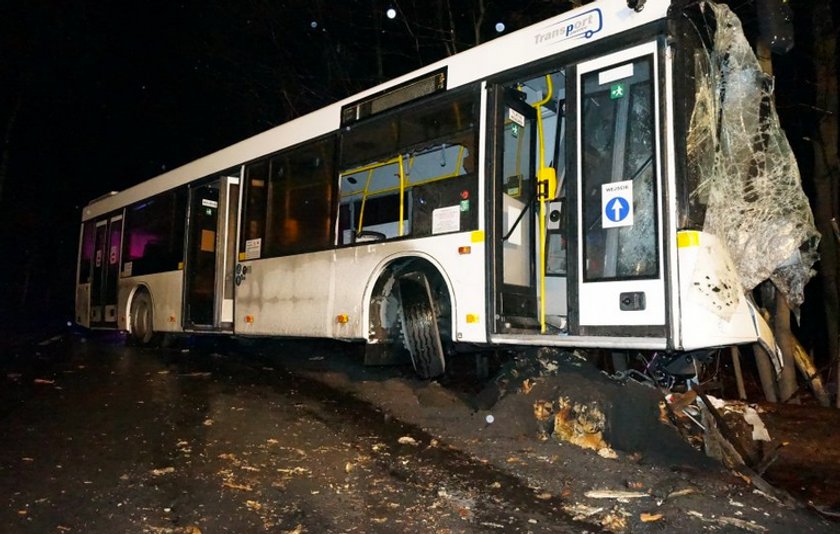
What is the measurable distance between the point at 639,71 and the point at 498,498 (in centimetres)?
326

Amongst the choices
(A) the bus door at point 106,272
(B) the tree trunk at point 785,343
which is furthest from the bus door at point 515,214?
(A) the bus door at point 106,272

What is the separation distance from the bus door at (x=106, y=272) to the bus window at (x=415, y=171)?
7.28 metres

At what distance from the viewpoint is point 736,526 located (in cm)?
334

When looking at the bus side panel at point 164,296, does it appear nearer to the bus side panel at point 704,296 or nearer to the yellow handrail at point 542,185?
the yellow handrail at point 542,185

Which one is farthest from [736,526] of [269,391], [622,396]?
[269,391]

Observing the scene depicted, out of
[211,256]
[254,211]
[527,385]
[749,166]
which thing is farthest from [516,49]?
[211,256]

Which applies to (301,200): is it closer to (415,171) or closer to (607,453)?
(415,171)

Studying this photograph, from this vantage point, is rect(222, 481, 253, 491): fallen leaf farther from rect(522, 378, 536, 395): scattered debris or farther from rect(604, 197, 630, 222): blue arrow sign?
rect(604, 197, 630, 222): blue arrow sign

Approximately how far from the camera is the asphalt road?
3.33 meters

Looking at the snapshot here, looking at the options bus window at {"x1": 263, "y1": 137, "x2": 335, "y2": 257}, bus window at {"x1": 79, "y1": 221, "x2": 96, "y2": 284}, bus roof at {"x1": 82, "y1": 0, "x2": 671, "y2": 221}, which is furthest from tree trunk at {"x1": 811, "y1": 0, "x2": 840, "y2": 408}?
bus window at {"x1": 79, "y1": 221, "x2": 96, "y2": 284}

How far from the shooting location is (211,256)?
998 centimetres

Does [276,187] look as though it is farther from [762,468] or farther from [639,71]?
[762,468]

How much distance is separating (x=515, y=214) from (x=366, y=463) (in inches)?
106

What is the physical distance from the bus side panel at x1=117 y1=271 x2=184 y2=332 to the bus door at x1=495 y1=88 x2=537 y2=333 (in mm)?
6495
